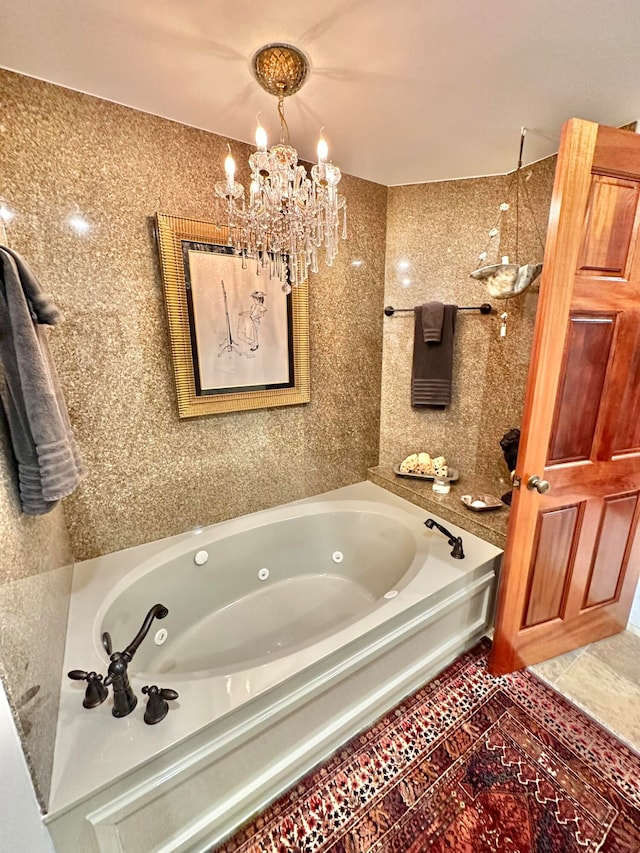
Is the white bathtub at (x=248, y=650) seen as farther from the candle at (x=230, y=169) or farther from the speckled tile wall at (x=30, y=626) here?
the candle at (x=230, y=169)

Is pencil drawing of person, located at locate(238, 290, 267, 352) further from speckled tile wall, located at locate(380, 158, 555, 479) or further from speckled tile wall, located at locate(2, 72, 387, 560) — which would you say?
speckled tile wall, located at locate(380, 158, 555, 479)

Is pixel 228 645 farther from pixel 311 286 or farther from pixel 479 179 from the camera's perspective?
pixel 479 179

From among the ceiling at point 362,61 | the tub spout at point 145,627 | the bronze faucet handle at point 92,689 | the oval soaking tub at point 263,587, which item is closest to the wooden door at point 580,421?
the ceiling at point 362,61

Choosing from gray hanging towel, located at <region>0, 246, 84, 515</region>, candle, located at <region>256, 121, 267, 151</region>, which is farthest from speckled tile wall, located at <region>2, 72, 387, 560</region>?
candle, located at <region>256, 121, 267, 151</region>

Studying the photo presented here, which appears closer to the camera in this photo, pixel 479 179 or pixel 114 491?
pixel 114 491

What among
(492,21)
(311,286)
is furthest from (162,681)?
(492,21)

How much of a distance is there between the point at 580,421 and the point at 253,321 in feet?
5.38

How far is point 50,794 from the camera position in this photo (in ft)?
2.82

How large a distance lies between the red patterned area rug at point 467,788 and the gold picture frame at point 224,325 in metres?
1.66

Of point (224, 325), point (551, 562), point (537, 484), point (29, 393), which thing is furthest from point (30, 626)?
point (551, 562)

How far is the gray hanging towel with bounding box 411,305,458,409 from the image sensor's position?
7.47 feet

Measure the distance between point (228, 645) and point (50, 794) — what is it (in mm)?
971

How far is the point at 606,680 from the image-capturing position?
5.57 feet

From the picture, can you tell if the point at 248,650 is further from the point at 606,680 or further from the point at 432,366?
the point at 432,366
